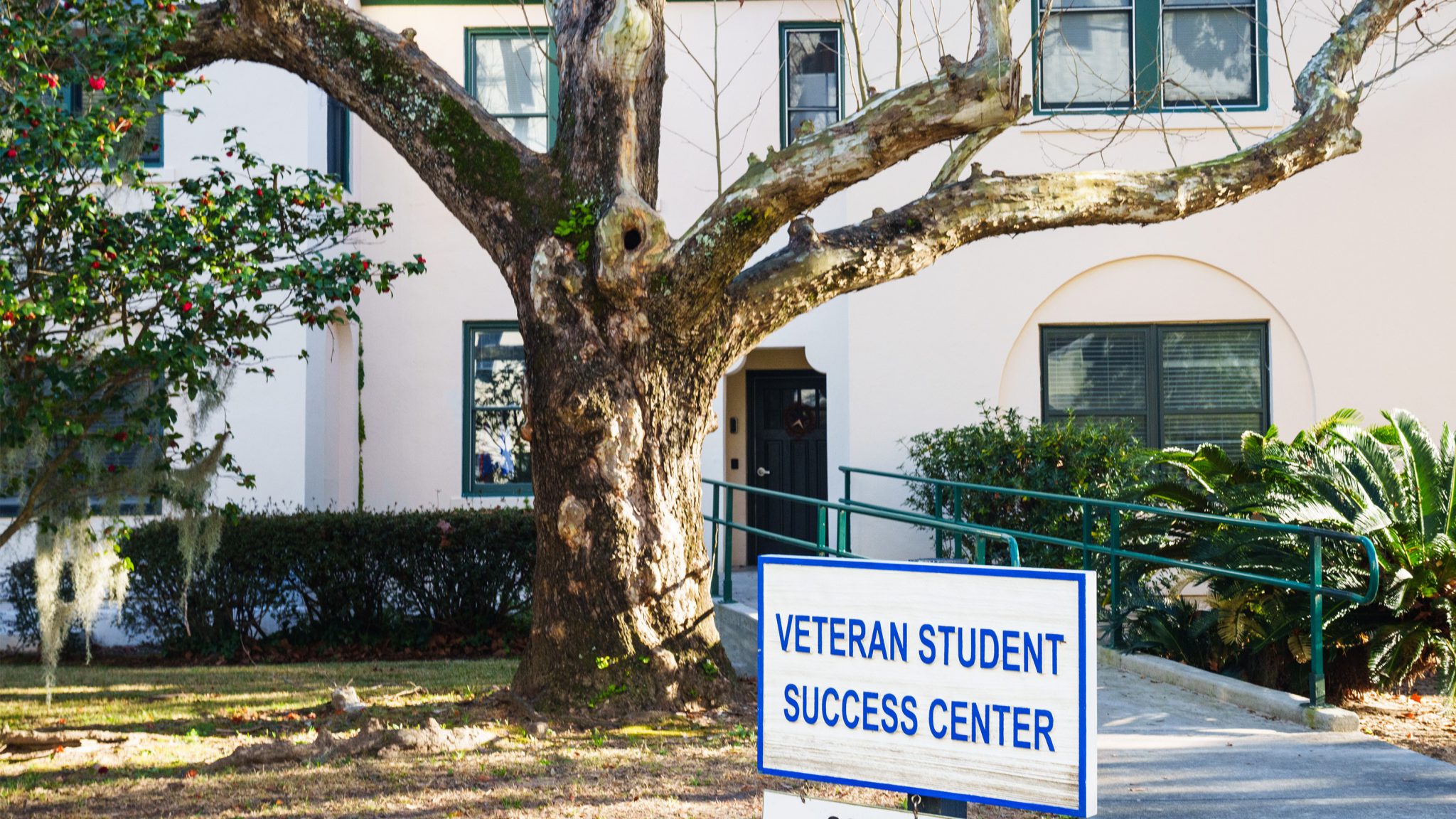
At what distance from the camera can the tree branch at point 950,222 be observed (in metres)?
6.79

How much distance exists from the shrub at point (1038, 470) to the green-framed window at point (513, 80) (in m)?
5.27

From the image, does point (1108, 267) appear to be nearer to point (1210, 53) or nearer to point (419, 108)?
point (1210, 53)

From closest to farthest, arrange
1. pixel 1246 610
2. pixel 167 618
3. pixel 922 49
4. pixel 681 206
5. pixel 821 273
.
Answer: pixel 821 273 → pixel 1246 610 → pixel 167 618 → pixel 922 49 → pixel 681 206

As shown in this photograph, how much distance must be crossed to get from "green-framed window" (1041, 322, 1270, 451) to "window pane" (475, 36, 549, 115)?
5628mm

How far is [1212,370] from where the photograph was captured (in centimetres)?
1234

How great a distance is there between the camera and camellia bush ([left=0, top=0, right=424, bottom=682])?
20.9 ft

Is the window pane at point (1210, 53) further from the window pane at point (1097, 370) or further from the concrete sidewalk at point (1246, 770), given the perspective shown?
the concrete sidewalk at point (1246, 770)

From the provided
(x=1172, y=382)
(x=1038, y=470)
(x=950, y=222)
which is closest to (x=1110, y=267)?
(x=1172, y=382)

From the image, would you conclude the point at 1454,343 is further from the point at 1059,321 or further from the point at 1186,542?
the point at 1186,542

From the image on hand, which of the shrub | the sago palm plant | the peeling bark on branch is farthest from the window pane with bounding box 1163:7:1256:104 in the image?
the peeling bark on branch

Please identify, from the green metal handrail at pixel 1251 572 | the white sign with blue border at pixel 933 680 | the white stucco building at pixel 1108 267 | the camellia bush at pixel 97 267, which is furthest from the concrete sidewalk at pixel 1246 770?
the white stucco building at pixel 1108 267

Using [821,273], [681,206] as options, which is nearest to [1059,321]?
[681,206]

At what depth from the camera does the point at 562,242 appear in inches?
269

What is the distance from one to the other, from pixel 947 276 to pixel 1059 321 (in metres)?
1.14
